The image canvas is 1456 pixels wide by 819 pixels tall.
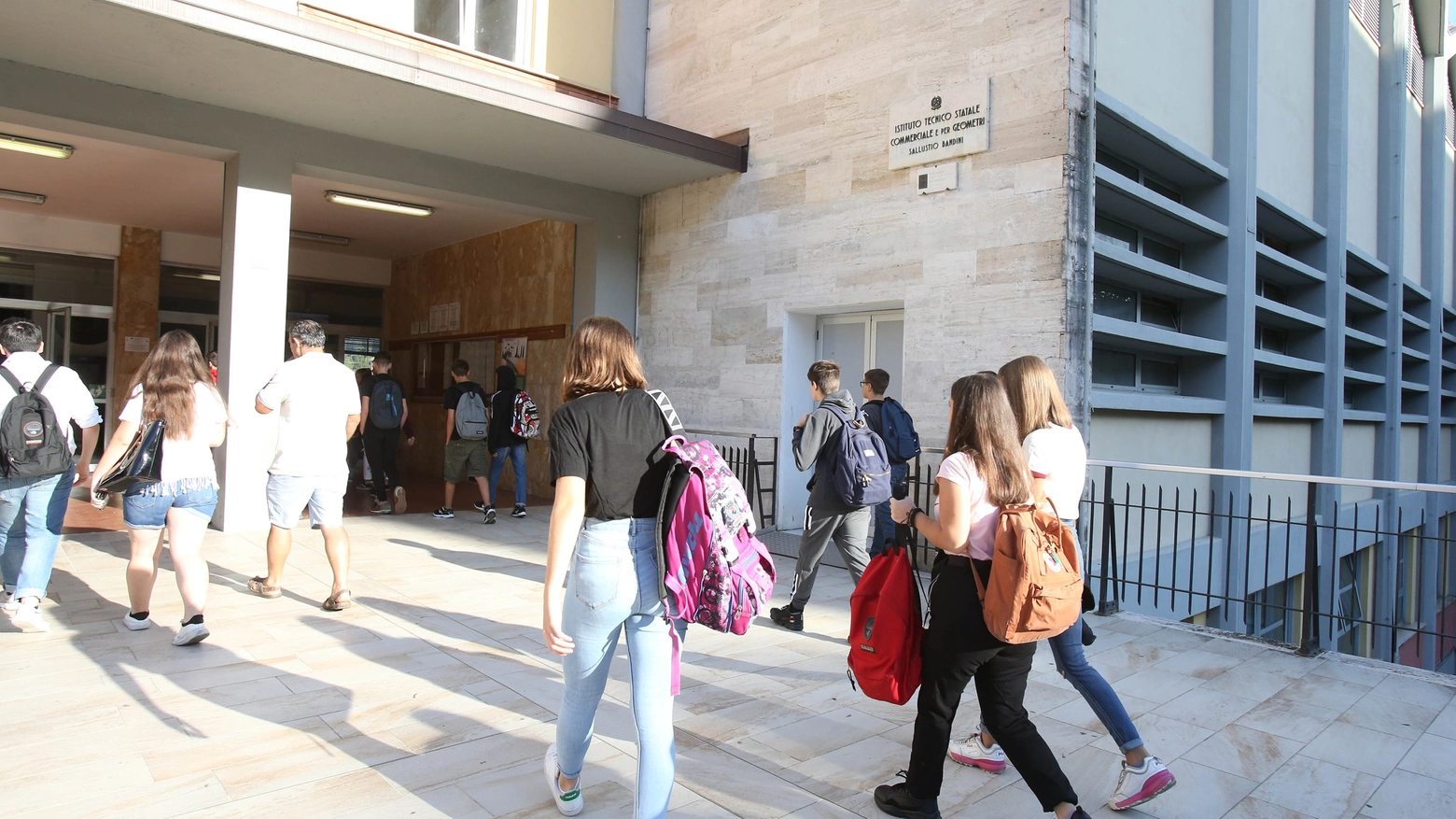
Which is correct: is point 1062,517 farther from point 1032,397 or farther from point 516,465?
point 516,465

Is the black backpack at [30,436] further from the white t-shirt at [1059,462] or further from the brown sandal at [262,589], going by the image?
the white t-shirt at [1059,462]

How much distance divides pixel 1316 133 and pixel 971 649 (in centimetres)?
1365

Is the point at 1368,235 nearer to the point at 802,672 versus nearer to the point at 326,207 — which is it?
the point at 802,672

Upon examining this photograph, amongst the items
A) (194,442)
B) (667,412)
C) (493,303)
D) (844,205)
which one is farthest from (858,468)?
(493,303)

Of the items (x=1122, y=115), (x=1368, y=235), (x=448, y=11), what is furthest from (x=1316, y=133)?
(x=448, y=11)

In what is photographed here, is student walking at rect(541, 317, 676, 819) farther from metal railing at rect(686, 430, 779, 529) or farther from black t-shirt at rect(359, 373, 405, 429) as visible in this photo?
black t-shirt at rect(359, 373, 405, 429)

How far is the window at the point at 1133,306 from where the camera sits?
840 centimetres

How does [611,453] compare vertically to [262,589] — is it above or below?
above

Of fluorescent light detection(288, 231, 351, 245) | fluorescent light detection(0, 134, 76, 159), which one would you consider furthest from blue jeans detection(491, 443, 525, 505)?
fluorescent light detection(288, 231, 351, 245)

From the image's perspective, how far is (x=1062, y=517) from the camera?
332cm

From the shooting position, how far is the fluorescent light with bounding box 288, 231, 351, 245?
1344 cm

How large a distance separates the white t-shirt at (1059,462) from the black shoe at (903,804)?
3.86 ft

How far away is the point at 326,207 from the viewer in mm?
11594

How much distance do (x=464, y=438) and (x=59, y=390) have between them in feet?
14.7
